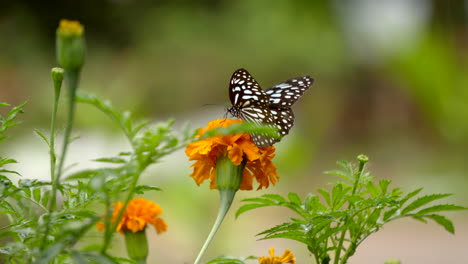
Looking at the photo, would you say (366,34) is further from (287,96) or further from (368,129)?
(287,96)

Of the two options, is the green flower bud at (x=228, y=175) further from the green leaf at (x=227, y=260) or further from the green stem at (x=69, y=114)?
the green stem at (x=69, y=114)

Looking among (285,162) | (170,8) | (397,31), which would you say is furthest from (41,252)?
→ (170,8)

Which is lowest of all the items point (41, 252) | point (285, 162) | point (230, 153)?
point (41, 252)

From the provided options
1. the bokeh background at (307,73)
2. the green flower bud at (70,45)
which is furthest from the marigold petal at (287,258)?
the bokeh background at (307,73)

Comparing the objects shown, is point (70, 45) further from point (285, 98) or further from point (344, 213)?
point (285, 98)

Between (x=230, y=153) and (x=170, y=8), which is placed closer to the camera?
(x=230, y=153)

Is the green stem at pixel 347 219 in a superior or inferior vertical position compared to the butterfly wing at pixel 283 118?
inferior

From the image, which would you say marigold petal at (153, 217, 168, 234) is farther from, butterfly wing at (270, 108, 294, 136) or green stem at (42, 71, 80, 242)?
green stem at (42, 71, 80, 242)
